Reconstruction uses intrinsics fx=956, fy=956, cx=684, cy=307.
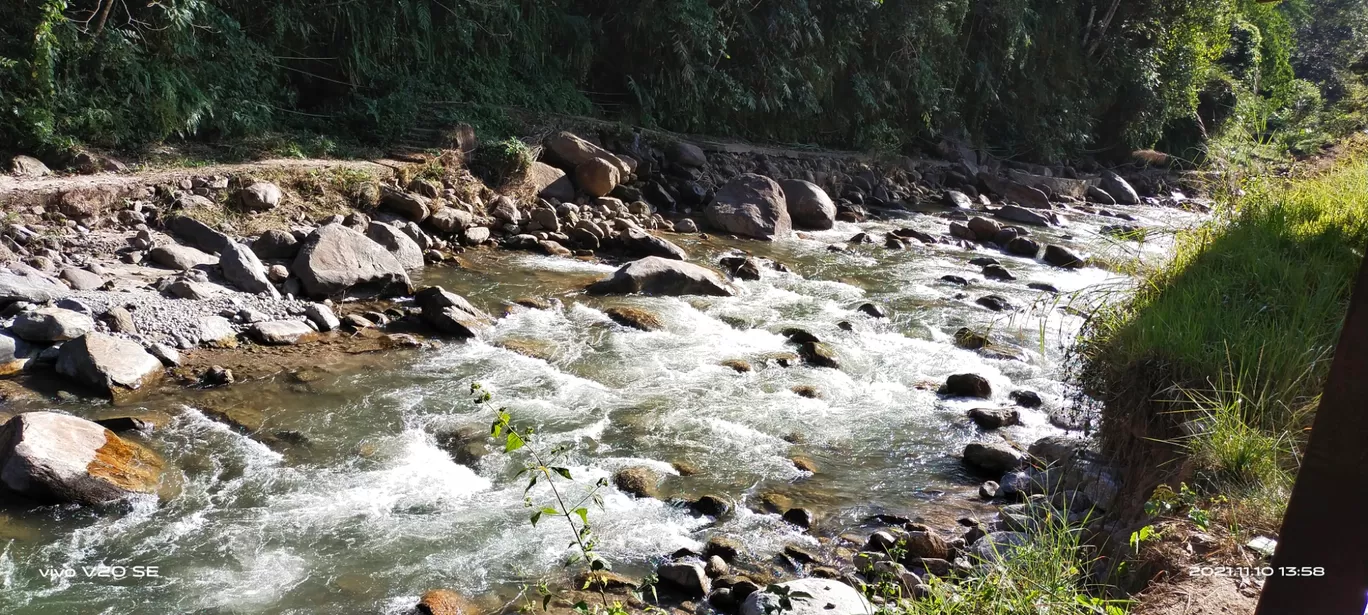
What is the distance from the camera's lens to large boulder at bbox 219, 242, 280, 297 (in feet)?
24.2

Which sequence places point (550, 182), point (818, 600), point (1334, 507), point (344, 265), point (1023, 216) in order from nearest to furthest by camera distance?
point (1334, 507) < point (818, 600) < point (344, 265) < point (550, 182) < point (1023, 216)

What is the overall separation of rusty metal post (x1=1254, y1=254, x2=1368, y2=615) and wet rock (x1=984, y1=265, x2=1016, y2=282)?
9678 mm

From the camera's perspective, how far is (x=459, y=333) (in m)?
7.39

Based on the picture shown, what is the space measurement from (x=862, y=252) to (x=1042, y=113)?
40.0ft

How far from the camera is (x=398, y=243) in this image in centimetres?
894

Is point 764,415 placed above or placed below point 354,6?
below

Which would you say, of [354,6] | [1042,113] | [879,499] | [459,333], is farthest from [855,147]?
[879,499]

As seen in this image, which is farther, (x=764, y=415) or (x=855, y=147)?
(x=855, y=147)

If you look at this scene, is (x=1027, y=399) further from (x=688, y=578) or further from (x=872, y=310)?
(x=688, y=578)

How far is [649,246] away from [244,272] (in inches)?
166

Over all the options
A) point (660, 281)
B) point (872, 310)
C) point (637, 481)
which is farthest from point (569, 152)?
point (637, 481)

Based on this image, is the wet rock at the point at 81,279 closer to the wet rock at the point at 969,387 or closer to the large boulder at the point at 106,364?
the large boulder at the point at 106,364

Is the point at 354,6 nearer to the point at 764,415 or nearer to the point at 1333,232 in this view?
the point at 764,415

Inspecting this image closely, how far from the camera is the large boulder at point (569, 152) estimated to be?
39.8 feet
